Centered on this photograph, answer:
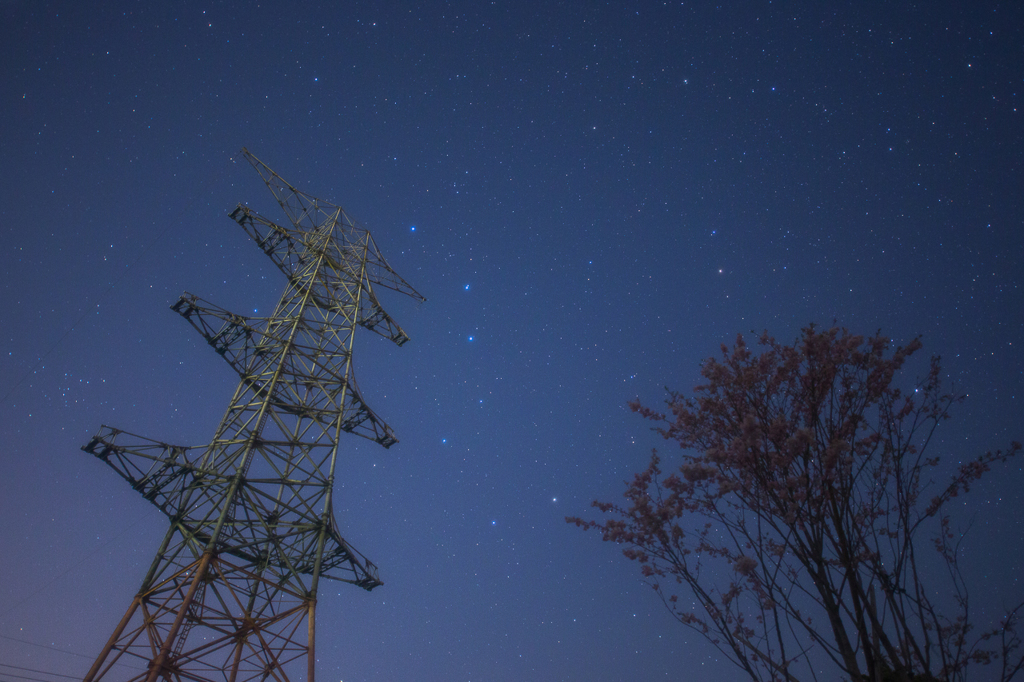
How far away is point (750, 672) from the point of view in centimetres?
410

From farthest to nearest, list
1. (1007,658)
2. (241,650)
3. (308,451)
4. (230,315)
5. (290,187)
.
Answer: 1. (290,187)
2. (230,315)
3. (308,451)
4. (241,650)
5. (1007,658)

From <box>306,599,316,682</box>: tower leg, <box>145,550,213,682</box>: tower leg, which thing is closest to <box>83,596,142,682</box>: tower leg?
<box>145,550,213,682</box>: tower leg

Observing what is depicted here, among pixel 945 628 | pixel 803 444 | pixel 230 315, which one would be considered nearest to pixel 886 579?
pixel 803 444

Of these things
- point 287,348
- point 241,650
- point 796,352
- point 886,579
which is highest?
point 287,348

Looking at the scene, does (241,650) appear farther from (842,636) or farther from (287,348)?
(842,636)

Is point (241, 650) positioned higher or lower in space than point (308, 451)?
lower

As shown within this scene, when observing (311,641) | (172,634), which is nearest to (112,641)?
(172,634)

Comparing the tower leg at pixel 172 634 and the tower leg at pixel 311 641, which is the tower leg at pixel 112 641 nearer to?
the tower leg at pixel 172 634

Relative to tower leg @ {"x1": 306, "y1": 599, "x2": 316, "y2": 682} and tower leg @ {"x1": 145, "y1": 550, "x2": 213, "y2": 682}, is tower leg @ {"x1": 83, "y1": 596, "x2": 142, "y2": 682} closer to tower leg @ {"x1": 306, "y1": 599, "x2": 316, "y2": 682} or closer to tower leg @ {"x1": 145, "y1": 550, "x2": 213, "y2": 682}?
tower leg @ {"x1": 145, "y1": 550, "x2": 213, "y2": 682}

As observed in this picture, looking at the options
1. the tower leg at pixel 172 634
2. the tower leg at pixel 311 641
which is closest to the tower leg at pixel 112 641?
the tower leg at pixel 172 634

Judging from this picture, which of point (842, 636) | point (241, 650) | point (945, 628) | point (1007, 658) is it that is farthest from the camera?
point (241, 650)

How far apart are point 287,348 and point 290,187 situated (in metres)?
7.57

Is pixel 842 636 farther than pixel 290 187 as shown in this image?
No

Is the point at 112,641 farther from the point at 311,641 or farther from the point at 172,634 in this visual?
the point at 311,641
